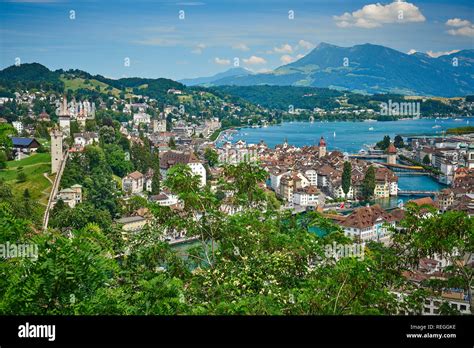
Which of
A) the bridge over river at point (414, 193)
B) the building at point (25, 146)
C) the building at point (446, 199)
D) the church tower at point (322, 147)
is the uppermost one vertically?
the building at point (25, 146)

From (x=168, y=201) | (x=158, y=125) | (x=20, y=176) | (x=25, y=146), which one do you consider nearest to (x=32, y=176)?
(x=20, y=176)

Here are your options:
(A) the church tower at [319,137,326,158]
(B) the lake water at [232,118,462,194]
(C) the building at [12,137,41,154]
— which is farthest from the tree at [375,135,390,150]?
(C) the building at [12,137,41,154]

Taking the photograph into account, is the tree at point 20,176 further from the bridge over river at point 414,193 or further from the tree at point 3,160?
the bridge over river at point 414,193

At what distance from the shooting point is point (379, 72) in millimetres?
5180

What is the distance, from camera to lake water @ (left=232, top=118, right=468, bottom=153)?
7004mm

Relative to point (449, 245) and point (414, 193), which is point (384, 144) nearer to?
point (414, 193)

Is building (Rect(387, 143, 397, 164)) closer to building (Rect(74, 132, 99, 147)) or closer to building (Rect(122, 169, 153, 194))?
building (Rect(122, 169, 153, 194))

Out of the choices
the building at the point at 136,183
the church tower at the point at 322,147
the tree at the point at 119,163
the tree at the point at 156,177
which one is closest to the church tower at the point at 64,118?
the tree at the point at 156,177

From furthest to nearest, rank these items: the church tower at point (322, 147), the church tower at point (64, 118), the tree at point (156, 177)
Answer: the church tower at point (64, 118) → the tree at point (156, 177) → the church tower at point (322, 147)

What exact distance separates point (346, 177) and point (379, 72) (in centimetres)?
216

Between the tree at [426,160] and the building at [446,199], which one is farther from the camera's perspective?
the tree at [426,160]

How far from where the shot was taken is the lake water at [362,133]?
6.67 metres

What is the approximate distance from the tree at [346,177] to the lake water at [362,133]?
254 millimetres
